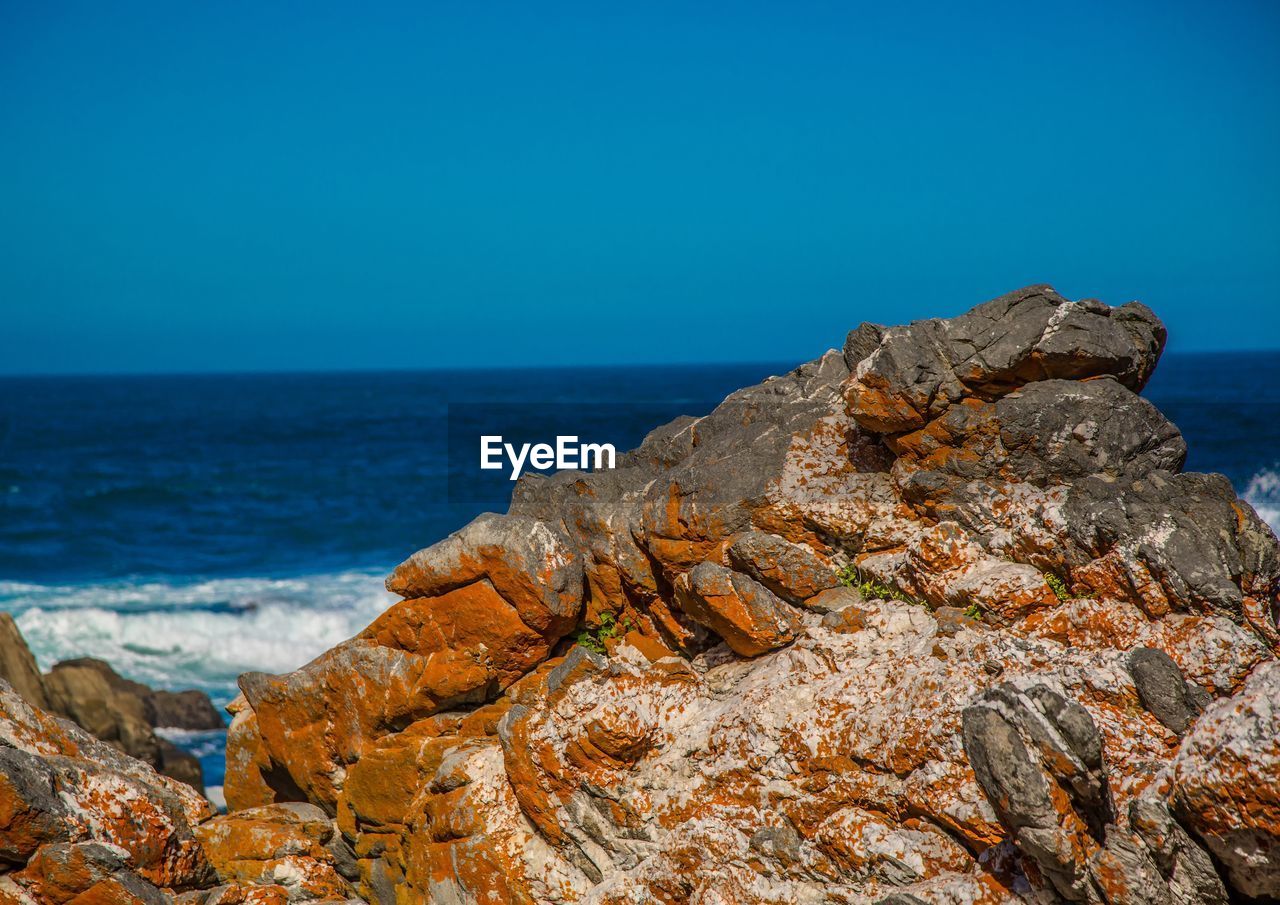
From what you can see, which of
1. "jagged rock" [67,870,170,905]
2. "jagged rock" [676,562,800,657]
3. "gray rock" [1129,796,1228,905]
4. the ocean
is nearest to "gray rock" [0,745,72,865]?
"jagged rock" [67,870,170,905]

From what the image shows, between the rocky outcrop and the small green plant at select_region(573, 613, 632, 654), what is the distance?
47.0ft

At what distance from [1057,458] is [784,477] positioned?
271cm

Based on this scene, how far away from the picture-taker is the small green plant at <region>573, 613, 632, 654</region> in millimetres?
12805

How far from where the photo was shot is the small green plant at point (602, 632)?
1280cm

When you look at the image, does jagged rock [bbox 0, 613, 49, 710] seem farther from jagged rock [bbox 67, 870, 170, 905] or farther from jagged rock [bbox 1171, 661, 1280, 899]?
jagged rock [bbox 1171, 661, 1280, 899]

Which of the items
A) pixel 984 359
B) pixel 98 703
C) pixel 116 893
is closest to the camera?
pixel 116 893

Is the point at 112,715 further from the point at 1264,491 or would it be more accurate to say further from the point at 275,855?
the point at 1264,491

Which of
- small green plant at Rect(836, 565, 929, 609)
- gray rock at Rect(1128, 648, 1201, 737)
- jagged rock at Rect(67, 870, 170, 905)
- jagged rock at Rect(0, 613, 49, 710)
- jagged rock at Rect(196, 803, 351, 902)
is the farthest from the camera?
jagged rock at Rect(0, 613, 49, 710)

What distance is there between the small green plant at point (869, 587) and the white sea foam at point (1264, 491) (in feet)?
140

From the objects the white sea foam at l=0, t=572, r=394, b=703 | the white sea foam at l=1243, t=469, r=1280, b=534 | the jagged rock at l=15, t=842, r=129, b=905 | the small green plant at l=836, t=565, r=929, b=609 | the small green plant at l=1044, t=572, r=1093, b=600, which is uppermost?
the small green plant at l=1044, t=572, r=1093, b=600

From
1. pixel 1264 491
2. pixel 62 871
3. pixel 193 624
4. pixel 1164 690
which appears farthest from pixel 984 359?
pixel 1264 491

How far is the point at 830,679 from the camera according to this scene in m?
10.3

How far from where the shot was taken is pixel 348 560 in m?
51.9

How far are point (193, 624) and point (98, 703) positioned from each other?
13844 mm
